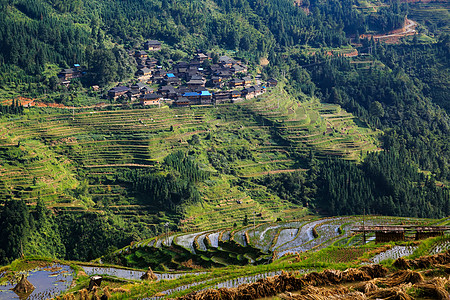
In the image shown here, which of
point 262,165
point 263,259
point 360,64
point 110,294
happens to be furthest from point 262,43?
point 110,294

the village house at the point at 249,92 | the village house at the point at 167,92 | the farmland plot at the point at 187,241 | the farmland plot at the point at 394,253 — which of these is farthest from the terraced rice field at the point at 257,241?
the village house at the point at 249,92

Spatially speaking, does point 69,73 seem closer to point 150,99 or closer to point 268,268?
point 150,99

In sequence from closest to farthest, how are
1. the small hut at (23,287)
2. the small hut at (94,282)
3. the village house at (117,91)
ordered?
the small hut at (94,282), the small hut at (23,287), the village house at (117,91)

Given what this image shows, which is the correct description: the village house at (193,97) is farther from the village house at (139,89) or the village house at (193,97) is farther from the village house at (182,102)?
the village house at (139,89)

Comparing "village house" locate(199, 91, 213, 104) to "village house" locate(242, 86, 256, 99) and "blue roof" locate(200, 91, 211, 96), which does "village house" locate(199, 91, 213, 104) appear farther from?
"village house" locate(242, 86, 256, 99)

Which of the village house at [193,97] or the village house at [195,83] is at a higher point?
the village house at [195,83]

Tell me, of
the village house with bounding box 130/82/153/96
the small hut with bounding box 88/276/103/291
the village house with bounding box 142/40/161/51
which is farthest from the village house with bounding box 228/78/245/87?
the small hut with bounding box 88/276/103/291

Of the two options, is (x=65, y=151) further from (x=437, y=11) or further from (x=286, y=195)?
(x=437, y=11)
